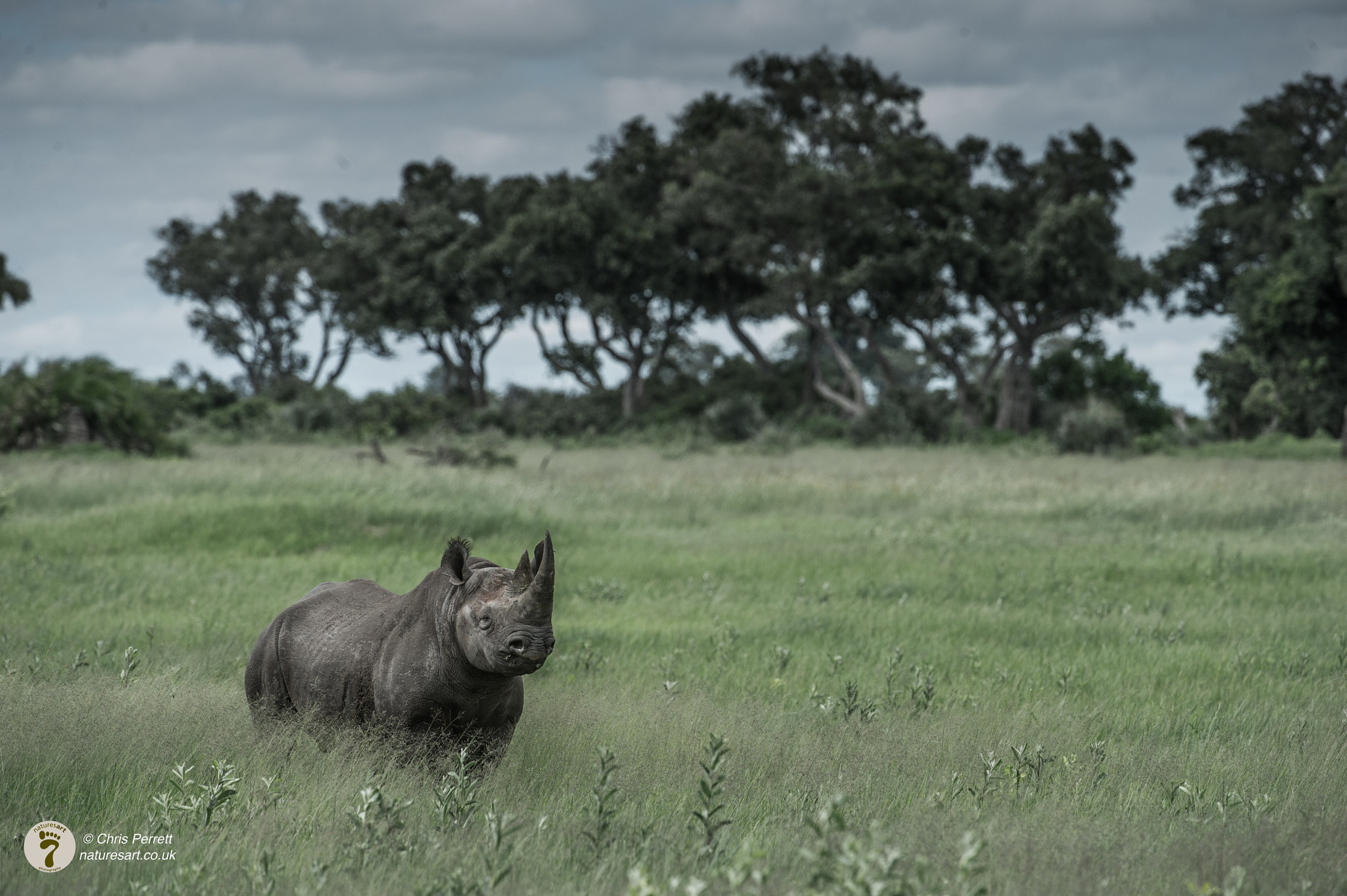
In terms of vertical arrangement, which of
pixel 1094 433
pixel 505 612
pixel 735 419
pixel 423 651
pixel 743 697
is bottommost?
pixel 743 697

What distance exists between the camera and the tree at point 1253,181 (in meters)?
41.0

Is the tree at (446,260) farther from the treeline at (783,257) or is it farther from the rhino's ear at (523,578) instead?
the rhino's ear at (523,578)

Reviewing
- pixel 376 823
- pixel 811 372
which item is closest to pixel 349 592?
pixel 376 823

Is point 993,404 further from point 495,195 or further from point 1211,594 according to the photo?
point 1211,594

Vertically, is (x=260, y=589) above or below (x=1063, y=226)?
below

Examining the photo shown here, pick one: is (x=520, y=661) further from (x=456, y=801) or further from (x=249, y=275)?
(x=249, y=275)

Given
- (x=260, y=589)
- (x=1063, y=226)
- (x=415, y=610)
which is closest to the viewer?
(x=415, y=610)

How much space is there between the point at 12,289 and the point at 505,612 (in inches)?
1884

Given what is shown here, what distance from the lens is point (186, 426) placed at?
43000mm

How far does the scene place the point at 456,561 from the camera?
4191 millimetres

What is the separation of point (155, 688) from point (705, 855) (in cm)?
334

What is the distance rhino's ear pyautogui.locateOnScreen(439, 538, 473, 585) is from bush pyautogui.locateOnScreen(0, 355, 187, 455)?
70.3ft

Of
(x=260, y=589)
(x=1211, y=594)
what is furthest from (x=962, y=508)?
(x=260, y=589)

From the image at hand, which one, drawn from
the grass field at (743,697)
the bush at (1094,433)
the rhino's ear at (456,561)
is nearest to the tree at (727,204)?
the bush at (1094,433)
